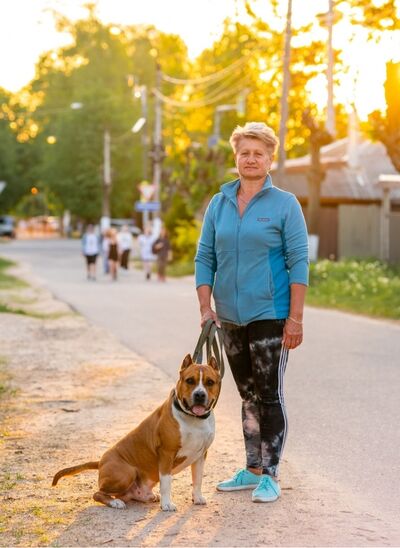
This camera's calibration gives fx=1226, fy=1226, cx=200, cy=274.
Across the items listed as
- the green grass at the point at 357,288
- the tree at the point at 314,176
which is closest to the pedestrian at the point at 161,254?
the tree at the point at 314,176

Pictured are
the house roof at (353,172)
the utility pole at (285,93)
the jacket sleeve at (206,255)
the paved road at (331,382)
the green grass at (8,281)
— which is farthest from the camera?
the house roof at (353,172)

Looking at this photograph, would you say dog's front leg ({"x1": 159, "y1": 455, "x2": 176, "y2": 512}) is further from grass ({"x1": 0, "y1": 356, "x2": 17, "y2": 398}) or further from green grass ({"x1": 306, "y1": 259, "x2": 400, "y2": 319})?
green grass ({"x1": 306, "y1": 259, "x2": 400, "y2": 319})

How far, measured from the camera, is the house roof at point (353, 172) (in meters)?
36.8

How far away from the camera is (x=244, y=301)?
674cm

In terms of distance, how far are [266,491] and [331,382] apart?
5.16 meters

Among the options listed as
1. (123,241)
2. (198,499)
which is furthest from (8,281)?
(198,499)

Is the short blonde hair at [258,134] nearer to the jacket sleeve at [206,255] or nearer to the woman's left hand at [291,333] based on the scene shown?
the jacket sleeve at [206,255]

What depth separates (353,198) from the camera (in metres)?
39.6

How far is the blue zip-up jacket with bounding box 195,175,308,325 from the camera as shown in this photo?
6676 millimetres

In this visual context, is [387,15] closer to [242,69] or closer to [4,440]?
[4,440]

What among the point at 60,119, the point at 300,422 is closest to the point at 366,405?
the point at 300,422

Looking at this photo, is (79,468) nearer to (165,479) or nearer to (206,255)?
(165,479)

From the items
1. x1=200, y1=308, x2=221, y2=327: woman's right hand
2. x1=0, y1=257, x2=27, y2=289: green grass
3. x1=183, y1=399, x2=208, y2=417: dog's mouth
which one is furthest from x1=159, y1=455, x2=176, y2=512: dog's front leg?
x1=0, y1=257, x2=27, y2=289: green grass

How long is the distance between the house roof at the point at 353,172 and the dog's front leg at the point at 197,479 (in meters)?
29.3
